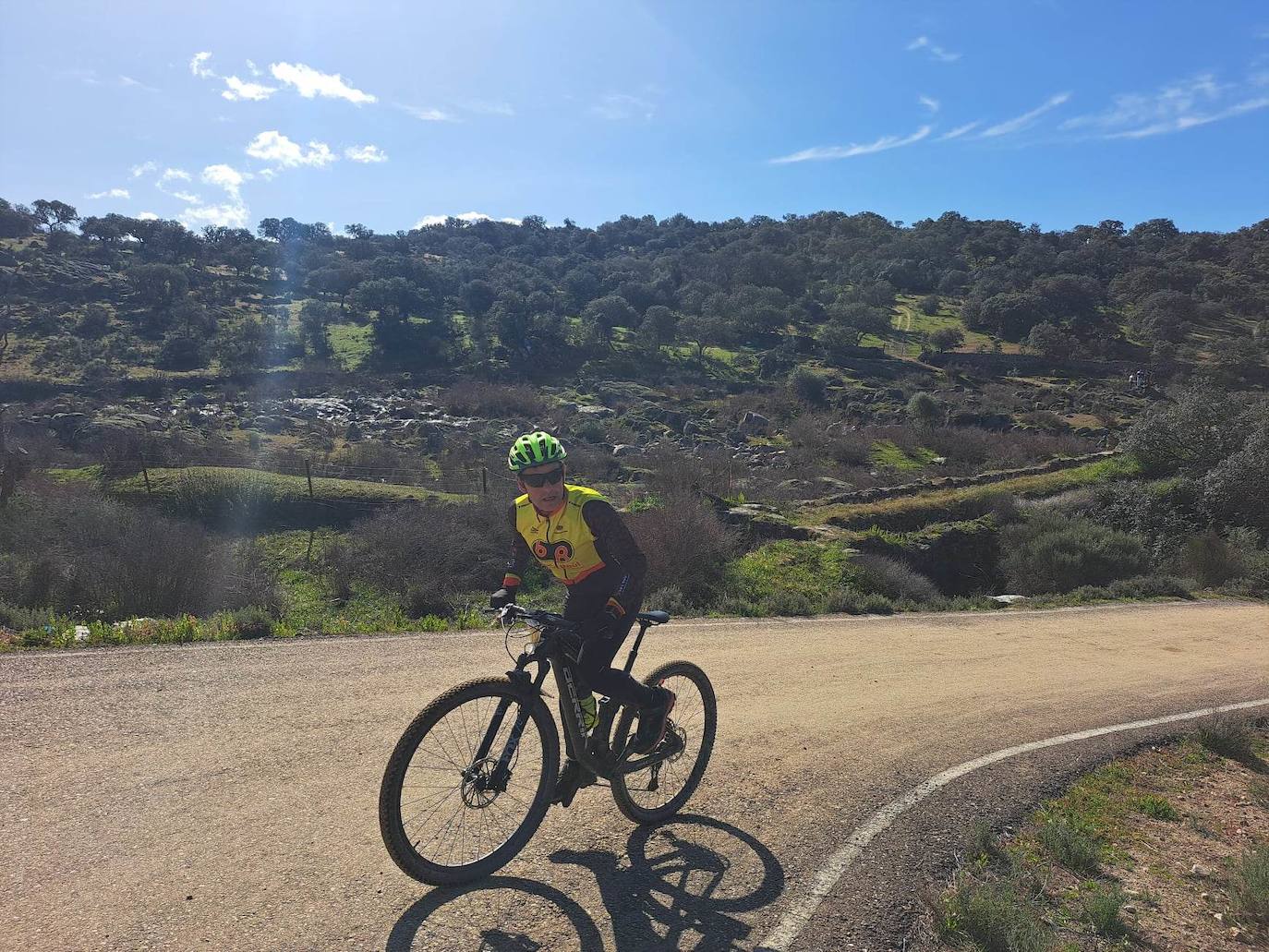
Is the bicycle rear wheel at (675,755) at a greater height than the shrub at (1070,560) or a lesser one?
greater

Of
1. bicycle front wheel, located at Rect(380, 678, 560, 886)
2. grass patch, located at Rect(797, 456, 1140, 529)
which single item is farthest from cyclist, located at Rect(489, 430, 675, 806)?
grass patch, located at Rect(797, 456, 1140, 529)

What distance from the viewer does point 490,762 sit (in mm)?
3598

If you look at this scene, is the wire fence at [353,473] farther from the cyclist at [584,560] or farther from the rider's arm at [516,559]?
the cyclist at [584,560]

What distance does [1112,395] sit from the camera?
58.4 meters

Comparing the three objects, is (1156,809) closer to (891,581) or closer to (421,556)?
(891,581)

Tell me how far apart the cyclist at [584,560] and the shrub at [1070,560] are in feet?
54.1

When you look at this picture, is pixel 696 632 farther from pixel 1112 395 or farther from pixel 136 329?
pixel 136 329

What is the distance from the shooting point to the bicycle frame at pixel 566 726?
3.60 meters

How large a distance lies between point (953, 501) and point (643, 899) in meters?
22.8

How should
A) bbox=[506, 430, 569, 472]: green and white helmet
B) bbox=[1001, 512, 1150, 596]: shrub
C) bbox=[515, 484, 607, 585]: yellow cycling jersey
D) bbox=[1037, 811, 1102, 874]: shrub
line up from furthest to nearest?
bbox=[1001, 512, 1150, 596]: shrub, bbox=[1037, 811, 1102, 874]: shrub, bbox=[515, 484, 607, 585]: yellow cycling jersey, bbox=[506, 430, 569, 472]: green and white helmet

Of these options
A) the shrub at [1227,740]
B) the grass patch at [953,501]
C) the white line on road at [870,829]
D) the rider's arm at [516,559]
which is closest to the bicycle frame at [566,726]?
the rider's arm at [516,559]

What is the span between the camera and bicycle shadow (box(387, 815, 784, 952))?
329 centimetres

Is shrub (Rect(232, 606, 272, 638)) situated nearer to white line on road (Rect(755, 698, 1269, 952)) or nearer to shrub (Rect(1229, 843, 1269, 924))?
white line on road (Rect(755, 698, 1269, 952))

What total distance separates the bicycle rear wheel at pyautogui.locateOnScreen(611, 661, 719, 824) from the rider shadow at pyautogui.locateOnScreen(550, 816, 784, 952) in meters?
0.13
